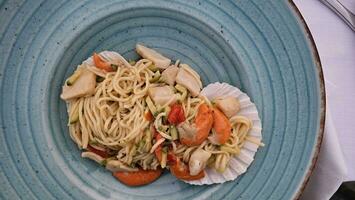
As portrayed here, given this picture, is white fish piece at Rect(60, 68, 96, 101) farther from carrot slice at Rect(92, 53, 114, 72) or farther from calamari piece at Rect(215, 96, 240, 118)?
calamari piece at Rect(215, 96, 240, 118)

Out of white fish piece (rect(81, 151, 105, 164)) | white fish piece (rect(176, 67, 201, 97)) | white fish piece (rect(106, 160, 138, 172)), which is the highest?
white fish piece (rect(176, 67, 201, 97))

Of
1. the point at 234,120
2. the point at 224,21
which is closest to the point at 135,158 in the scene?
the point at 234,120

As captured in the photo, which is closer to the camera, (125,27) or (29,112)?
(29,112)

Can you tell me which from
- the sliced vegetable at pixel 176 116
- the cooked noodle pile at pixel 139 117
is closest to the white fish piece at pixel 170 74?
the cooked noodle pile at pixel 139 117

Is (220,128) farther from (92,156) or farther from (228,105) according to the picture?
(92,156)

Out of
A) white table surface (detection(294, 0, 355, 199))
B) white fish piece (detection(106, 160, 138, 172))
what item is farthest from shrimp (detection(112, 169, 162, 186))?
white table surface (detection(294, 0, 355, 199))

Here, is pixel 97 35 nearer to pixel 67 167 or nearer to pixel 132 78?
pixel 132 78

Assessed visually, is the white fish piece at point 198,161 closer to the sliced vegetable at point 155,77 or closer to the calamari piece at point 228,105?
the calamari piece at point 228,105
